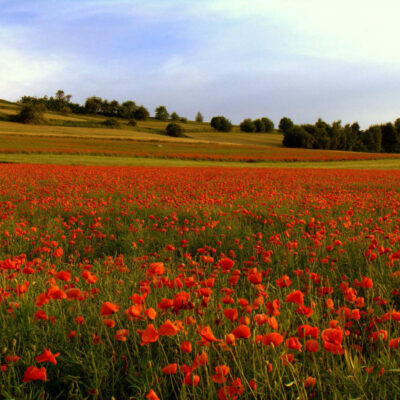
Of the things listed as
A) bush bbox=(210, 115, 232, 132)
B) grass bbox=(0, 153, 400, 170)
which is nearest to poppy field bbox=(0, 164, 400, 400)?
grass bbox=(0, 153, 400, 170)

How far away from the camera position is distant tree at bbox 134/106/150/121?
381ft

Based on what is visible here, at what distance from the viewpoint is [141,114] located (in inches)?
4574

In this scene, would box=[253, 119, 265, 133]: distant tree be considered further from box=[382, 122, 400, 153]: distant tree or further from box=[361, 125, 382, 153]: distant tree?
box=[382, 122, 400, 153]: distant tree

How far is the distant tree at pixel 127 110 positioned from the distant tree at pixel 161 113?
36.0 feet

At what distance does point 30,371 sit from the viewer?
4.41 feet

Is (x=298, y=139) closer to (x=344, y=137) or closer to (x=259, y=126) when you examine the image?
(x=344, y=137)

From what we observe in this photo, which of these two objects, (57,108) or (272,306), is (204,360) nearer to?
(272,306)

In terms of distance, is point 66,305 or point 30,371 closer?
point 30,371

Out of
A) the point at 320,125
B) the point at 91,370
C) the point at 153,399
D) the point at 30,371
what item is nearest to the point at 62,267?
the point at 91,370

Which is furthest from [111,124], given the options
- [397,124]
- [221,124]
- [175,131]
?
[397,124]

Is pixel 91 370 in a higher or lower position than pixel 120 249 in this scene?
higher

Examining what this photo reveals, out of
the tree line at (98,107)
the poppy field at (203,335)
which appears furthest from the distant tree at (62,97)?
the poppy field at (203,335)

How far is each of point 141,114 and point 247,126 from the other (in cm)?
3720

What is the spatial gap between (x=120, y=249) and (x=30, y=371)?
3.82 m
